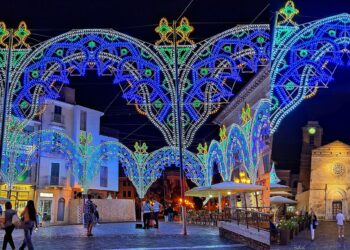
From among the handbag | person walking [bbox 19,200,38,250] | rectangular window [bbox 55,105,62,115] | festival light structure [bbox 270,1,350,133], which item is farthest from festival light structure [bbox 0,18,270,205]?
rectangular window [bbox 55,105,62,115]

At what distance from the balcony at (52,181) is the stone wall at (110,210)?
1902 mm

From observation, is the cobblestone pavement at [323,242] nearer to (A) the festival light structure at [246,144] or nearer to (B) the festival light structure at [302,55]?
(A) the festival light structure at [246,144]

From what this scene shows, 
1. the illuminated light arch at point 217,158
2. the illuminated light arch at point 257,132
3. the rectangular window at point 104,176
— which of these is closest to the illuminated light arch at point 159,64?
the illuminated light arch at point 257,132

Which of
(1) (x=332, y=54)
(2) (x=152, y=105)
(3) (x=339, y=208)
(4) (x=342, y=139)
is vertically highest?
(1) (x=332, y=54)

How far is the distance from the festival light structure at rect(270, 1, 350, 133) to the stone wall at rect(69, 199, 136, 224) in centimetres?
2583

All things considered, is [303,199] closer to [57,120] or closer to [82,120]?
[57,120]

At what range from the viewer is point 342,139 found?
16891 mm

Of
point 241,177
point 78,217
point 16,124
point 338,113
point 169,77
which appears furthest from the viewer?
point 78,217

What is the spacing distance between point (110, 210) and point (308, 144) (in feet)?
96.8

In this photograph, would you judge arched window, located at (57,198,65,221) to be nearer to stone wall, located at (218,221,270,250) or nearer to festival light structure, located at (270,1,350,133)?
stone wall, located at (218,221,270,250)

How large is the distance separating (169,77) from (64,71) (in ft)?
12.8

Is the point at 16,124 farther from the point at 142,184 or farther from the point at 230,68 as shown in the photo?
the point at 142,184

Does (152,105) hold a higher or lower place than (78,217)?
higher

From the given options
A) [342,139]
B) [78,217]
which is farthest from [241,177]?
[342,139]
